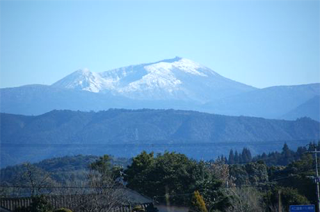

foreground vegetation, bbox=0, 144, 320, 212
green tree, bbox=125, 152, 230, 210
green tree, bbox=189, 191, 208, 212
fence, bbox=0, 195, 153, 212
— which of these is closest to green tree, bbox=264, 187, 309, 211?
foreground vegetation, bbox=0, 144, 320, 212

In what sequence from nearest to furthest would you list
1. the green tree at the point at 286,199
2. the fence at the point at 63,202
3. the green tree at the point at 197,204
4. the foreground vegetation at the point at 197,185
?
the green tree at the point at 286,199 < the fence at the point at 63,202 < the foreground vegetation at the point at 197,185 < the green tree at the point at 197,204

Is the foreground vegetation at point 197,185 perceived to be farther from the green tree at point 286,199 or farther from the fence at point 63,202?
the fence at point 63,202

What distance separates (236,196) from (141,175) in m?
19.9

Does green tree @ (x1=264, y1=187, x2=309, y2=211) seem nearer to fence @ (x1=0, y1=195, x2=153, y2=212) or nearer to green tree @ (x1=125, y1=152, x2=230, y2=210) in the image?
green tree @ (x1=125, y1=152, x2=230, y2=210)

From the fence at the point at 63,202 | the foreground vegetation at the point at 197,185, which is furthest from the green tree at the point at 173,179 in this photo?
the fence at the point at 63,202

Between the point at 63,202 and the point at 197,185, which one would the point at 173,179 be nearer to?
the point at 197,185

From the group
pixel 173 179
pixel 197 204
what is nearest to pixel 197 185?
pixel 173 179

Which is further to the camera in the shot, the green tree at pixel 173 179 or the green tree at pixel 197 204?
the green tree at pixel 173 179

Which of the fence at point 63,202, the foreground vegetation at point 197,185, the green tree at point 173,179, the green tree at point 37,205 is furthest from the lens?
the green tree at point 173,179

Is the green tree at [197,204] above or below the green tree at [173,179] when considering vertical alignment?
below

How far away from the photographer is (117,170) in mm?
68812

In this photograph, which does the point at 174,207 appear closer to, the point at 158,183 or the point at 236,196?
the point at 158,183

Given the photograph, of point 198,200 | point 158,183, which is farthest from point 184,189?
point 198,200

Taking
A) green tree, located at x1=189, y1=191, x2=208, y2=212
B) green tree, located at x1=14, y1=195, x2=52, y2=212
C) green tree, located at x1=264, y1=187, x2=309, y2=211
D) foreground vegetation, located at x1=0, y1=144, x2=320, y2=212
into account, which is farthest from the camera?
green tree, located at x1=189, y1=191, x2=208, y2=212
